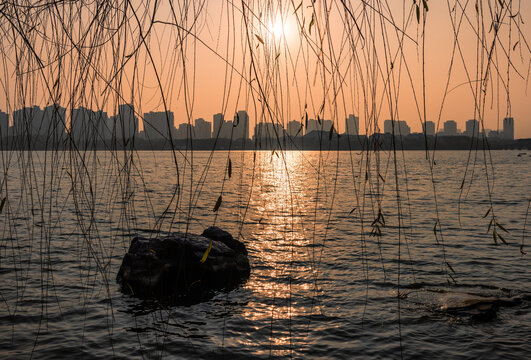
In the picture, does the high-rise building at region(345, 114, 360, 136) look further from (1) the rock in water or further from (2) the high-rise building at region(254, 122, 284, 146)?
(1) the rock in water

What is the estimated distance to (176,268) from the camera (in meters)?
8.83

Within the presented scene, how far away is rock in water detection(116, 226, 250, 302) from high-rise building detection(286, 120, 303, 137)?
17.3 ft

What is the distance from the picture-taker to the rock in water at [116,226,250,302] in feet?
28.6

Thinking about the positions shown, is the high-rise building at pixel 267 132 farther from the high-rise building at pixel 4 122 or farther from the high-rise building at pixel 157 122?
the high-rise building at pixel 4 122

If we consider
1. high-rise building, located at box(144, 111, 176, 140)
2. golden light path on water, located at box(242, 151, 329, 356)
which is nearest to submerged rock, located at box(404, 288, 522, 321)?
golden light path on water, located at box(242, 151, 329, 356)

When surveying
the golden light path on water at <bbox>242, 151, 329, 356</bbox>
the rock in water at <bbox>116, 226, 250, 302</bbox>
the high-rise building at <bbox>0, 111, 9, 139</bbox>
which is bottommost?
the golden light path on water at <bbox>242, 151, 329, 356</bbox>

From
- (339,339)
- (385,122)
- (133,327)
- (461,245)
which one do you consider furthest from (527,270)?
(385,122)

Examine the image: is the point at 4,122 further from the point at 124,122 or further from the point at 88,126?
the point at 124,122

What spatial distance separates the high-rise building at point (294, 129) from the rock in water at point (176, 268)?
5.27m

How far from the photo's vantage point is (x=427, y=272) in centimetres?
1113

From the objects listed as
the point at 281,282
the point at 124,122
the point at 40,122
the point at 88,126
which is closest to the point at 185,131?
the point at 124,122

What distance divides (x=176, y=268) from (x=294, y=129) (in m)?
6.13

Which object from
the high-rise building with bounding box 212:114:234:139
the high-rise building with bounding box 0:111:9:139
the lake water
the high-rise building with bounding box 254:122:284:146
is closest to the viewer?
the high-rise building with bounding box 212:114:234:139

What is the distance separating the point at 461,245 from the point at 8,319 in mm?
12186
